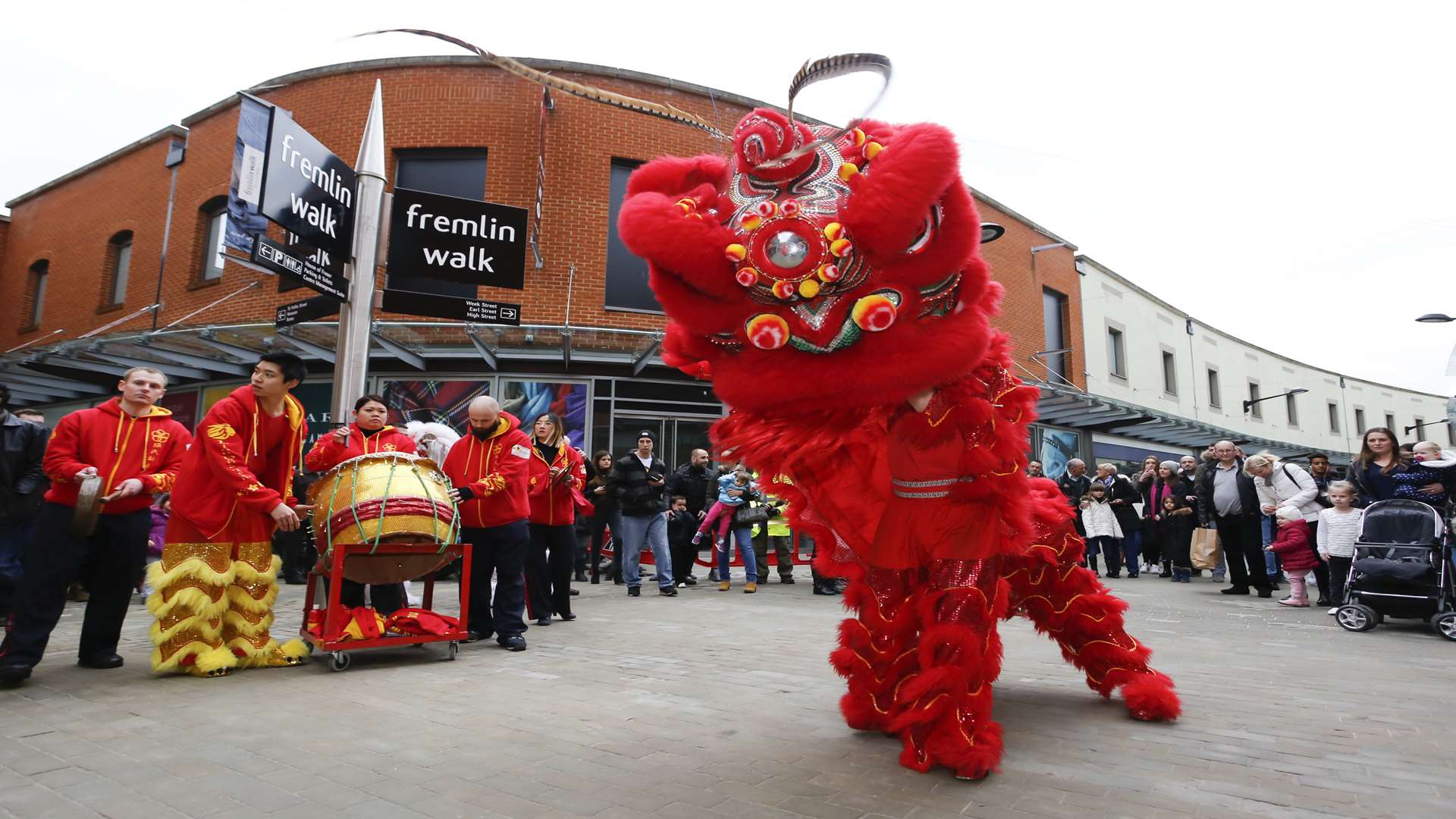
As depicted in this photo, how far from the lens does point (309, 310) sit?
6531 millimetres

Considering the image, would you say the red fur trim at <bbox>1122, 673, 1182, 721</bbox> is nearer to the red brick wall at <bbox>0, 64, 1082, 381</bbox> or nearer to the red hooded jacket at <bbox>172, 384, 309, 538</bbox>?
the red hooded jacket at <bbox>172, 384, 309, 538</bbox>

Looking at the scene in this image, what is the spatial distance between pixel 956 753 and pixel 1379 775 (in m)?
1.40

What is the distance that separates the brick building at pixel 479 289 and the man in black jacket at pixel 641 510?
438 centimetres

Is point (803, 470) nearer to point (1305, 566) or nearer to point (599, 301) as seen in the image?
point (1305, 566)

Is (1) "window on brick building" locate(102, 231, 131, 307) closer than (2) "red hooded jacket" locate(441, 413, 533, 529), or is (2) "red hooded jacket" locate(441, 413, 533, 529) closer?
(2) "red hooded jacket" locate(441, 413, 533, 529)

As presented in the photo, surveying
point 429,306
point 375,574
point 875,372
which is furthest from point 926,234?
point 429,306

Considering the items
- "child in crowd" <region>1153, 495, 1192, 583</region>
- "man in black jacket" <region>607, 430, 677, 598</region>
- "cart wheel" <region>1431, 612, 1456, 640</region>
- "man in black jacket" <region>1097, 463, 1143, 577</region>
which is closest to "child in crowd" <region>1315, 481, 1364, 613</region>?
"cart wheel" <region>1431, 612, 1456, 640</region>

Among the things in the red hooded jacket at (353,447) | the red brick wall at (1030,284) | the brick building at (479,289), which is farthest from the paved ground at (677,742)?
the red brick wall at (1030,284)

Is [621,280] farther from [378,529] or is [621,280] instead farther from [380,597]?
[378,529]

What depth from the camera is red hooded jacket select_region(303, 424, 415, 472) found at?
493 cm

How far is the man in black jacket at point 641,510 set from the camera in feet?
29.0

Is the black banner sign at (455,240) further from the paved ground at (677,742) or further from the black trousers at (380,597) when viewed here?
the paved ground at (677,742)

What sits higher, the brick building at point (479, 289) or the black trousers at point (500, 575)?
the brick building at point (479, 289)

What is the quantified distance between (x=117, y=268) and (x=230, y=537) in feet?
57.0
